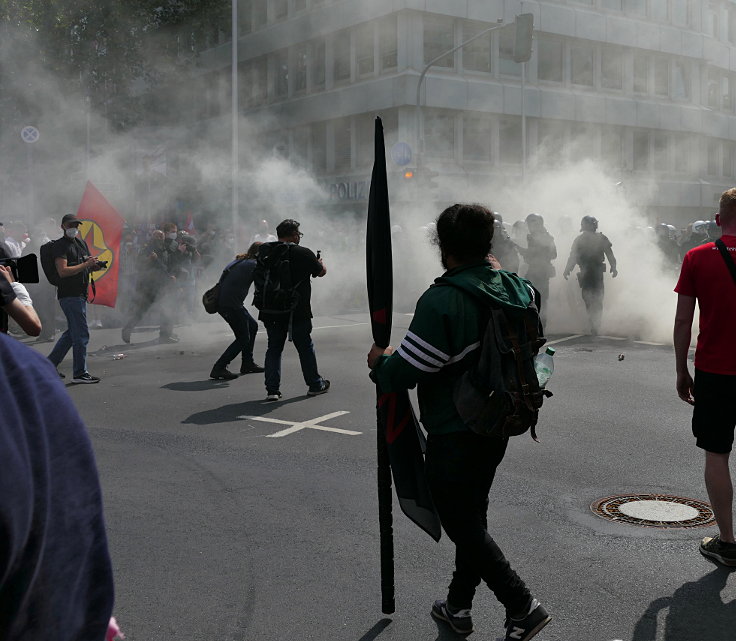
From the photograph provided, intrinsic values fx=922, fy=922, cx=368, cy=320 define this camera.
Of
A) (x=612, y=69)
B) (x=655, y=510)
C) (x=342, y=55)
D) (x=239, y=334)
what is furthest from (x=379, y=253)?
(x=612, y=69)

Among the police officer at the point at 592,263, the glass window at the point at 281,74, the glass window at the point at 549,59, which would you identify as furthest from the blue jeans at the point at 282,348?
the glass window at the point at 549,59

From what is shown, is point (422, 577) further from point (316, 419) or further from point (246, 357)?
point (246, 357)

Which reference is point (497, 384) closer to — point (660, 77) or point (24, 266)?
point (24, 266)

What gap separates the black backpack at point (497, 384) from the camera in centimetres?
298

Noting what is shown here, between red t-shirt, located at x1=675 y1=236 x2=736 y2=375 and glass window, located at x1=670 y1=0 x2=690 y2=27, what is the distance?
38.0 metres

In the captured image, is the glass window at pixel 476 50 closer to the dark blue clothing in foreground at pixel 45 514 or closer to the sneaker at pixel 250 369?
the sneaker at pixel 250 369

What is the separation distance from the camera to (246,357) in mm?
9953

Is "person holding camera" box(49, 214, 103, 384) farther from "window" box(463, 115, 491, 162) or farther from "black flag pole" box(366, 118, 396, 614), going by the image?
"window" box(463, 115, 491, 162)

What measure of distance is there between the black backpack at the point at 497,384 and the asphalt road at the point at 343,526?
0.86 meters

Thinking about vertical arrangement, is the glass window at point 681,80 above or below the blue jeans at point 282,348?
above

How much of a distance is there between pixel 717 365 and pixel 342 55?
3057 cm

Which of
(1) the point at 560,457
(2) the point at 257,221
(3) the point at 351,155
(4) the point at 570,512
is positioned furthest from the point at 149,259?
(3) the point at 351,155

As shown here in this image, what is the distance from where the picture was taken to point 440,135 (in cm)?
3158

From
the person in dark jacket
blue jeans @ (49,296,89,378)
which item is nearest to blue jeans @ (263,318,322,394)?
the person in dark jacket
